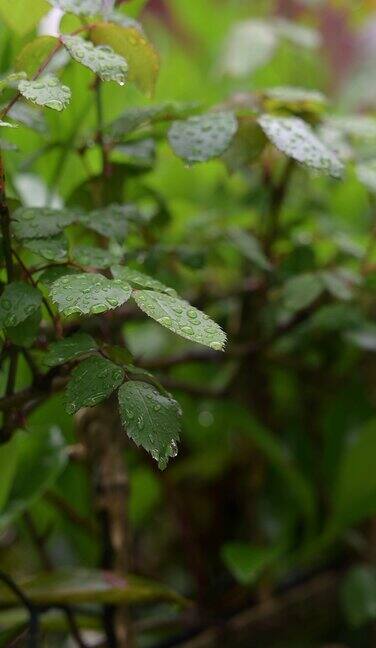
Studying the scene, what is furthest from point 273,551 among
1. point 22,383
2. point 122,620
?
point 22,383

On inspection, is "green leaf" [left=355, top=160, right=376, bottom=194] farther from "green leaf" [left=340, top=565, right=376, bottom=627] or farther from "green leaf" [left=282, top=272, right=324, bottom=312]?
"green leaf" [left=340, top=565, right=376, bottom=627]

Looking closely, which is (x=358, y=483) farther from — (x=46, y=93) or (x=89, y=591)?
(x=46, y=93)

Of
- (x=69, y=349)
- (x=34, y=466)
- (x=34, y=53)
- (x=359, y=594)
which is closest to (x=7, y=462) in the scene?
(x=34, y=466)

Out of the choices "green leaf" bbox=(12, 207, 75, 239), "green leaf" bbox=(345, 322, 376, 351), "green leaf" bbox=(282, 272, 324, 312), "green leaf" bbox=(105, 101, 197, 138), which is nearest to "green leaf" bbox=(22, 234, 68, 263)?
"green leaf" bbox=(12, 207, 75, 239)

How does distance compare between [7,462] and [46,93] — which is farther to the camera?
[7,462]

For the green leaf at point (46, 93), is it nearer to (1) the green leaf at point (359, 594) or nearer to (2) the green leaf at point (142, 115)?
(2) the green leaf at point (142, 115)

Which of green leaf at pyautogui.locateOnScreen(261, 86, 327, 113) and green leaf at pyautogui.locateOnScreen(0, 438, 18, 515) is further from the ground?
green leaf at pyautogui.locateOnScreen(261, 86, 327, 113)

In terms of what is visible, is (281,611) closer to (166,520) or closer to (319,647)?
(319,647)
